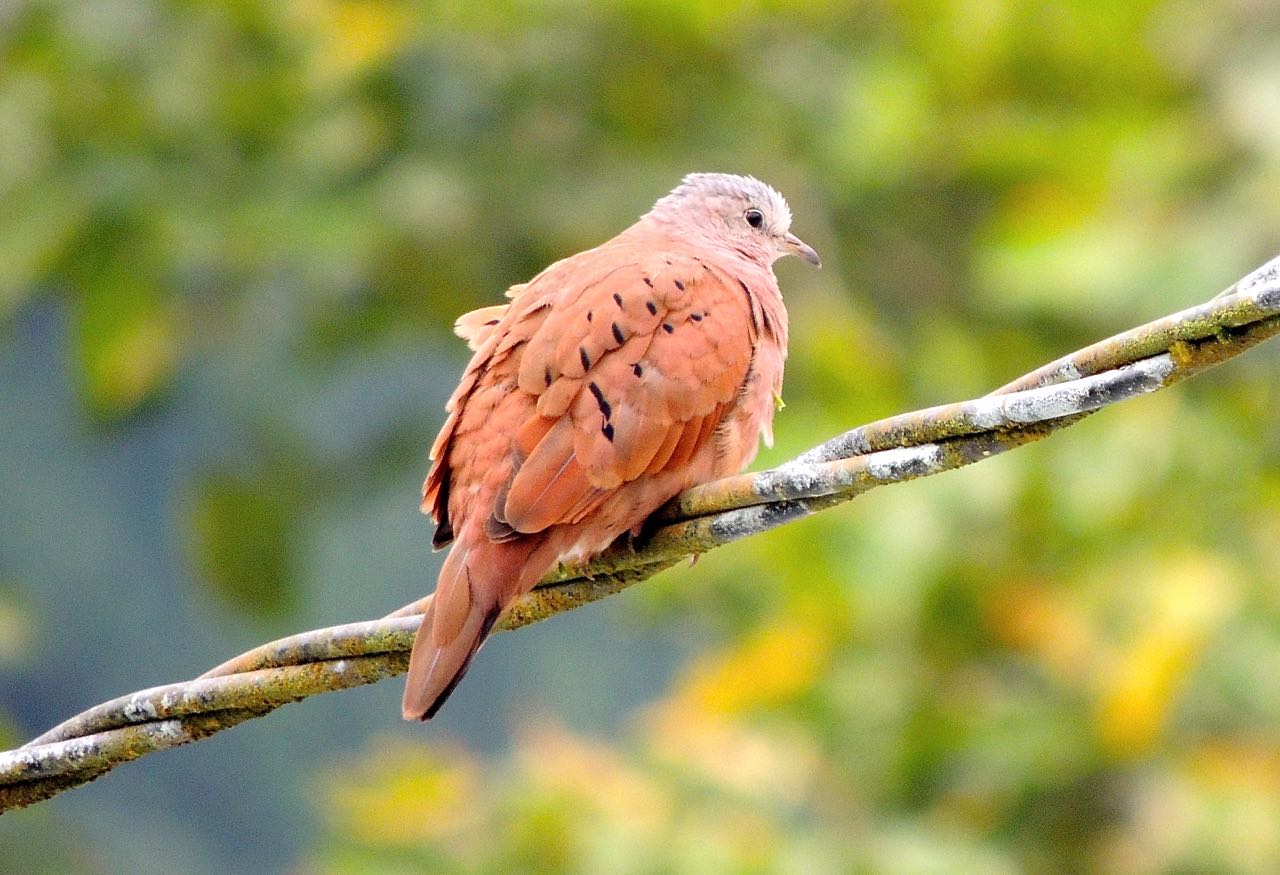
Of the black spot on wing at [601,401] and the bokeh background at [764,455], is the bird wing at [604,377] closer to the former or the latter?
the black spot on wing at [601,401]

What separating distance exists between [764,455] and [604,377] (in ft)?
9.34

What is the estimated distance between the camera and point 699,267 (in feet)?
11.5

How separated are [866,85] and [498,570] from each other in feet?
14.3

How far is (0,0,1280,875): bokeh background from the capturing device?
5.77 m

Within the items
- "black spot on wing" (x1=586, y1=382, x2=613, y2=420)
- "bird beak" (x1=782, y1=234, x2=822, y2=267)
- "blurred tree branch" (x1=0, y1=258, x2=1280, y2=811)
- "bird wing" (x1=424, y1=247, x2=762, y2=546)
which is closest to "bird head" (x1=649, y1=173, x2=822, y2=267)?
"bird beak" (x1=782, y1=234, x2=822, y2=267)

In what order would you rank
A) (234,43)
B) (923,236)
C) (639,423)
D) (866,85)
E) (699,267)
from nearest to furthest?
(639,423) < (699,267) < (866,85) < (234,43) < (923,236)

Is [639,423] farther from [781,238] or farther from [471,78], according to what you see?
[471,78]

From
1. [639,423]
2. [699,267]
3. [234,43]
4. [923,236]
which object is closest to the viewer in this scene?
[639,423]

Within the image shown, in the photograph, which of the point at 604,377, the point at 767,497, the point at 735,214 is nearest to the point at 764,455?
the point at 735,214

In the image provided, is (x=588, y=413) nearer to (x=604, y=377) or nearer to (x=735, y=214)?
(x=604, y=377)

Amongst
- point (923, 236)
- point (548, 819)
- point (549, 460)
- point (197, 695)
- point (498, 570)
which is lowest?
point (197, 695)

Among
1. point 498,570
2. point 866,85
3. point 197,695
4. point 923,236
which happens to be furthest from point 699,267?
point 923,236

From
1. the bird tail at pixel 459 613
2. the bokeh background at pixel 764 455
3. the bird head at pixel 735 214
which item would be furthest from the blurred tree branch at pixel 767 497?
the bokeh background at pixel 764 455

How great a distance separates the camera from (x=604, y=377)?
313 cm
